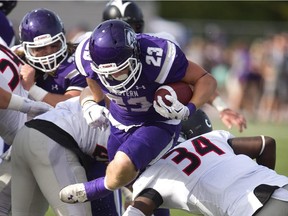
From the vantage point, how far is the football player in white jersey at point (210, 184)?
407 cm

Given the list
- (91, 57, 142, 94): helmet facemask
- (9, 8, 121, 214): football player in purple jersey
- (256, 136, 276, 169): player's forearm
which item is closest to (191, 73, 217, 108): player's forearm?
(91, 57, 142, 94): helmet facemask

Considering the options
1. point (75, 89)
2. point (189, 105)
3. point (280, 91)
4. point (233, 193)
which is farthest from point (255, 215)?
point (280, 91)

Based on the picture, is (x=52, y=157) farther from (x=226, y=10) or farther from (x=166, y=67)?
(x=226, y=10)

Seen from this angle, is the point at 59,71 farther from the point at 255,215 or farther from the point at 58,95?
the point at 255,215

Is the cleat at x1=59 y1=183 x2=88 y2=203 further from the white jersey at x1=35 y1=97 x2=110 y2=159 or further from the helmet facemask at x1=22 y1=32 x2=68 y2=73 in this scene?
the helmet facemask at x1=22 y1=32 x2=68 y2=73

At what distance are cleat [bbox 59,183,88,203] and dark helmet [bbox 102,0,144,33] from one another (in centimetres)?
216

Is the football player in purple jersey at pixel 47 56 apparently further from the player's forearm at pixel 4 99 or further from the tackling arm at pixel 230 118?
the tackling arm at pixel 230 118

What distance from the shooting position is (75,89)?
17.3 ft

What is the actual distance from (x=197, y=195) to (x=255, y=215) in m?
0.35

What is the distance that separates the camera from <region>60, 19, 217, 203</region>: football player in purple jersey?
4.19m

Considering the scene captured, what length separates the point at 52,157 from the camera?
4547 mm

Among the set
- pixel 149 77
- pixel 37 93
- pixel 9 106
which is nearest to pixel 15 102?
pixel 9 106

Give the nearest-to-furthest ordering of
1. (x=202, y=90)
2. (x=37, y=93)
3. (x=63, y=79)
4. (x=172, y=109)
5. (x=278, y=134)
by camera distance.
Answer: (x=172, y=109) < (x=202, y=90) < (x=37, y=93) < (x=63, y=79) < (x=278, y=134)

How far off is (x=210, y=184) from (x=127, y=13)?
2.39 m
